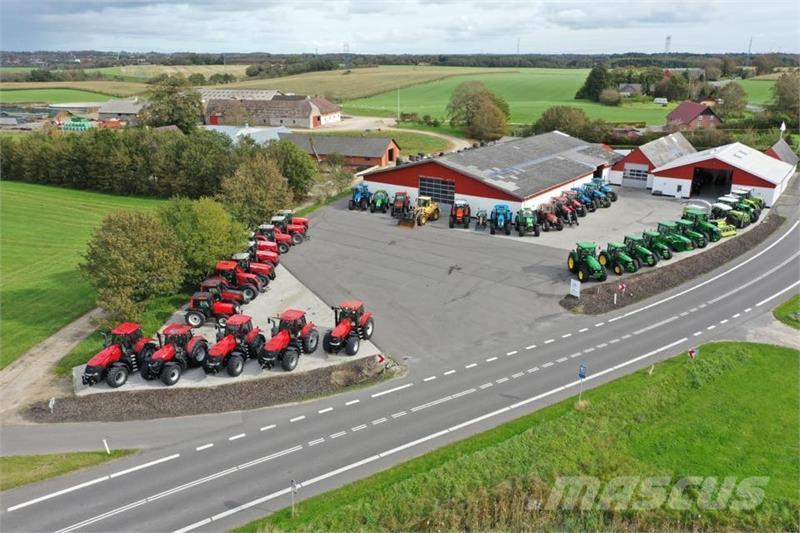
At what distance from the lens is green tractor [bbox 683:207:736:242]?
3306cm

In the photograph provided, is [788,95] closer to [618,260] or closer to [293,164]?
[618,260]

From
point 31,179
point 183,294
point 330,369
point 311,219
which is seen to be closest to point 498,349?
point 330,369

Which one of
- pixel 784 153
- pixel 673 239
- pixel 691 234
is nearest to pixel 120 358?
pixel 673 239

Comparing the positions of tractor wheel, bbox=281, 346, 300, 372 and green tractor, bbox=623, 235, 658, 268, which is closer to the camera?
tractor wheel, bbox=281, 346, 300, 372

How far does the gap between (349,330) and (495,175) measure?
23187 mm

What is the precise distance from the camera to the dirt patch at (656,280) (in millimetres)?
25172

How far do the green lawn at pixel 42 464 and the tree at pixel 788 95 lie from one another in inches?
3618

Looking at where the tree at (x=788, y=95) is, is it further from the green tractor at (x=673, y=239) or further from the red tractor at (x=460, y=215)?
the red tractor at (x=460, y=215)

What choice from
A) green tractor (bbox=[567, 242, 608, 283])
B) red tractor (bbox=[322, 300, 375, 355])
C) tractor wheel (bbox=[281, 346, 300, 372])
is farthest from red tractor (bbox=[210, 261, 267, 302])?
green tractor (bbox=[567, 242, 608, 283])

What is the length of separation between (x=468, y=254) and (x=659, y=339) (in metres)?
12.4

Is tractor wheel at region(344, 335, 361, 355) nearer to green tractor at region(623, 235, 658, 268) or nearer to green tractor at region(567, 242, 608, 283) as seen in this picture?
green tractor at region(567, 242, 608, 283)

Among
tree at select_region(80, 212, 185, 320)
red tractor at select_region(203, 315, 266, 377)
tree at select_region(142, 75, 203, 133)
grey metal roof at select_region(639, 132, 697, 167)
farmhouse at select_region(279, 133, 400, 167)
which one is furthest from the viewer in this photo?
tree at select_region(142, 75, 203, 133)

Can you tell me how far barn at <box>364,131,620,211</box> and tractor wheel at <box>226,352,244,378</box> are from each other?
23391 millimetres

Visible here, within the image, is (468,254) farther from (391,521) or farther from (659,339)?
(391,521)
